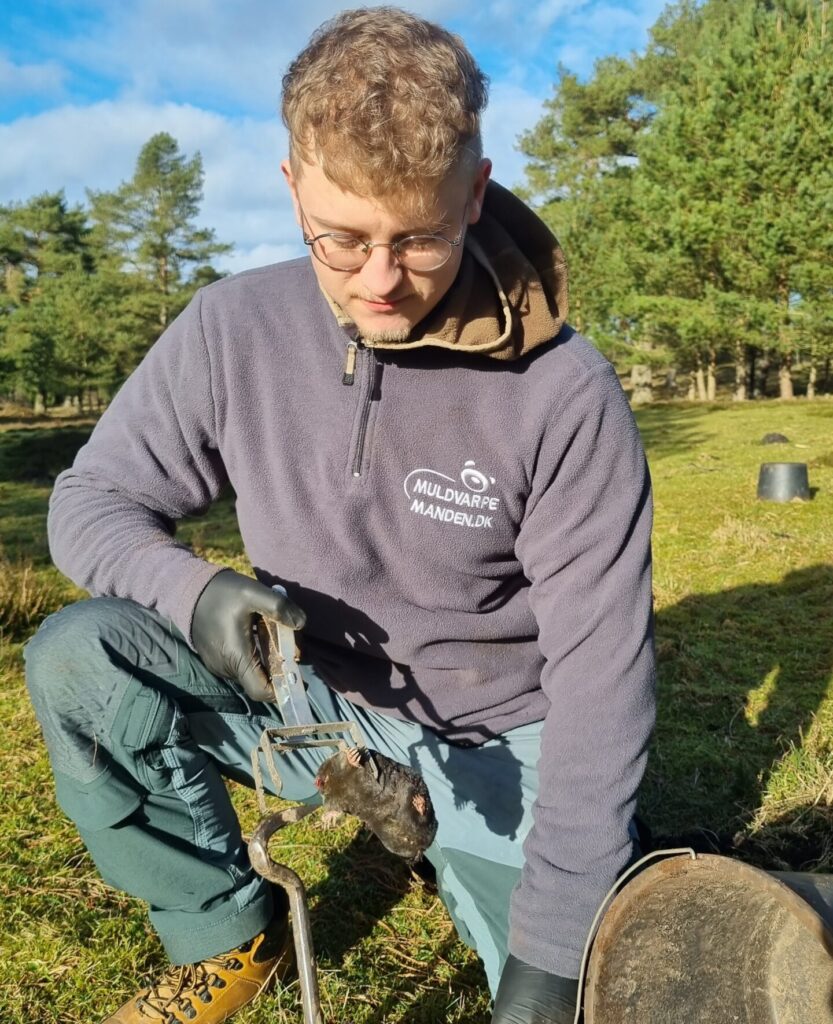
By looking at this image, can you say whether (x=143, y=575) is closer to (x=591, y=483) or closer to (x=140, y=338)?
(x=591, y=483)

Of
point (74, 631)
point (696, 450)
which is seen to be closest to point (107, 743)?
point (74, 631)

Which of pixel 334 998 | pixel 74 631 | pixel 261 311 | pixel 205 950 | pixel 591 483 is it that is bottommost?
pixel 334 998

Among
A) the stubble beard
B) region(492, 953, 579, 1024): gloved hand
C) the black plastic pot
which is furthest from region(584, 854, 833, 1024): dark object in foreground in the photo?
the black plastic pot

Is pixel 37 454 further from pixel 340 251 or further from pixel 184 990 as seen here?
pixel 340 251

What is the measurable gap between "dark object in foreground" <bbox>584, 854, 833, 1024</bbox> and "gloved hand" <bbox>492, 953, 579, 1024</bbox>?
0.24 feet

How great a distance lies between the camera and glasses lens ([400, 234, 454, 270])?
6.11 feet

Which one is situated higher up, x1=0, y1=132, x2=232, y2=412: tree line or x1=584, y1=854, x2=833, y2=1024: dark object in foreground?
x1=0, y1=132, x2=232, y2=412: tree line

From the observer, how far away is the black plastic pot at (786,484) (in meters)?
8.34

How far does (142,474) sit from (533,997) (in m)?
1.45

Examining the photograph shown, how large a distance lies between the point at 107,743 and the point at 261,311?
1101 millimetres

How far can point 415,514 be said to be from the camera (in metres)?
2.19

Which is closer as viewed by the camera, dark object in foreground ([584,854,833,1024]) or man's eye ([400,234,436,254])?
dark object in foreground ([584,854,833,1024])

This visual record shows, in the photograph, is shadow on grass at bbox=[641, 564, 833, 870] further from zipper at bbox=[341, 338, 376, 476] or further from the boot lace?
zipper at bbox=[341, 338, 376, 476]

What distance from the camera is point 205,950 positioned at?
6.78 feet
